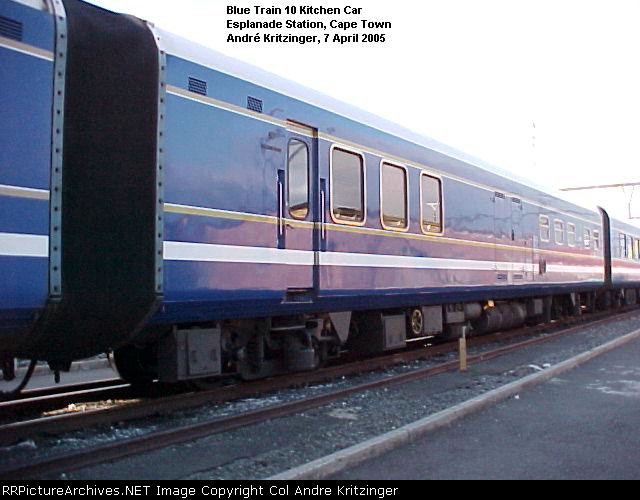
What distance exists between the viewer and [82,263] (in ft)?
19.0

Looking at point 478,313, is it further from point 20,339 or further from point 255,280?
point 20,339

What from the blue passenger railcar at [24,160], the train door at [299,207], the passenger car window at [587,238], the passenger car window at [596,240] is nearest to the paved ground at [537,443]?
the train door at [299,207]

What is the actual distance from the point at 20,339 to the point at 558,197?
14881mm

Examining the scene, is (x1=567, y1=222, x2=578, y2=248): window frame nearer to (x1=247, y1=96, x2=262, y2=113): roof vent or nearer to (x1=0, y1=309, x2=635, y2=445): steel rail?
(x1=0, y1=309, x2=635, y2=445): steel rail

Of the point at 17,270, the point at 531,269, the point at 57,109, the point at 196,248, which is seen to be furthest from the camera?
the point at 531,269

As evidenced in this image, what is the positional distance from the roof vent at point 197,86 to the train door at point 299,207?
4.62 feet

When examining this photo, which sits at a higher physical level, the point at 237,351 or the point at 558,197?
the point at 558,197

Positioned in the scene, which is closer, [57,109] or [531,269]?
[57,109]

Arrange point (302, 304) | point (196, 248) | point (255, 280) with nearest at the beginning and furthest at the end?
1. point (196, 248)
2. point (255, 280)
3. point (302, 304)

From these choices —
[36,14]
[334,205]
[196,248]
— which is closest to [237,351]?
[196,248]

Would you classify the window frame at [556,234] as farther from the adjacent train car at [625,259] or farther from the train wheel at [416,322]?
the train wheel at [416,322]

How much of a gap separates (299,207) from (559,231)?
1097 cm

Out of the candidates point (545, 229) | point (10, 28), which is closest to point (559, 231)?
point (545, 229)

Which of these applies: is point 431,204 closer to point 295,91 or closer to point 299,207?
point 299,207
